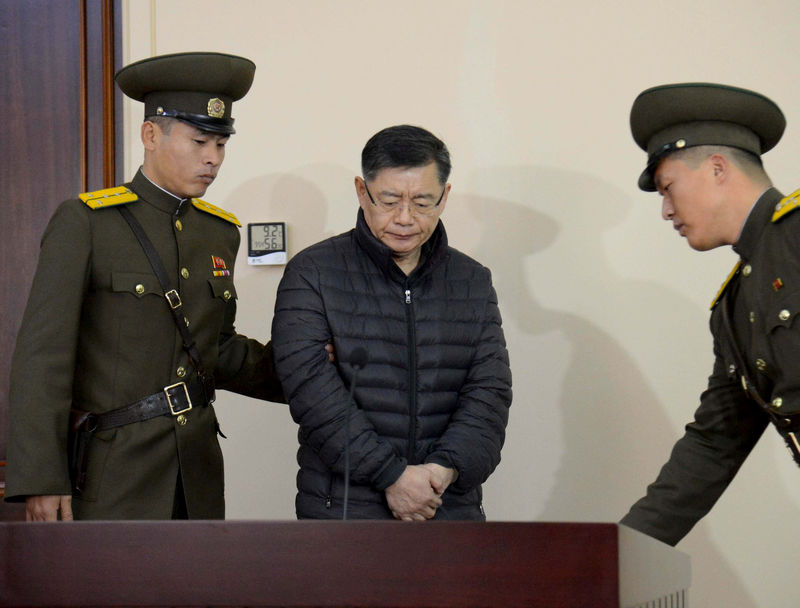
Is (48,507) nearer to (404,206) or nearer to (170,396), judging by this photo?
(170,396)

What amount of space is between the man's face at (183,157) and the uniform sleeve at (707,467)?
1.26m

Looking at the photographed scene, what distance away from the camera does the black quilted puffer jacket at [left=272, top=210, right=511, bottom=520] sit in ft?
7.16

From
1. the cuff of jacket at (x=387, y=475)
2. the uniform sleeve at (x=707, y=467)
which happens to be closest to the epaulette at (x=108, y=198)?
the cuff of jacket at (x=387, y=475)

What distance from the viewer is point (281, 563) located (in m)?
1.22

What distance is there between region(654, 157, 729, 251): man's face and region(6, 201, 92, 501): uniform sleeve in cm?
129

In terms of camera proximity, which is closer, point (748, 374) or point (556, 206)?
point (748, 374)

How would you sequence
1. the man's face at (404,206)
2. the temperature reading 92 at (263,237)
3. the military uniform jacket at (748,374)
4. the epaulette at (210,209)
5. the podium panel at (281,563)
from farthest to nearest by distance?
the temperature reading 92 at (263,237), the epaulette at (210,209), the man's face at (404,206), the military uniform jacket at (748,374), the podium panel at (281,563)

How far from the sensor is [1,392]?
3232mm

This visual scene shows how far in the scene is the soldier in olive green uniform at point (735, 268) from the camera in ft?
6.49

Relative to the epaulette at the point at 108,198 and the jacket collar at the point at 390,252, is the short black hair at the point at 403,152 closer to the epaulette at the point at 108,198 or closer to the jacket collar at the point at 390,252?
the jacket collar at the point at 390,252

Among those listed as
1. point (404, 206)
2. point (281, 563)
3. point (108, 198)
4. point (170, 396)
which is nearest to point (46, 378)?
point (170, 396)

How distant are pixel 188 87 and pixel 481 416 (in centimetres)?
103

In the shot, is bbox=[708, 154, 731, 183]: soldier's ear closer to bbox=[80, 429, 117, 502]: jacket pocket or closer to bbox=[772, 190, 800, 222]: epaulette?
bbox=[772, 190, 800, 222]: epaulette

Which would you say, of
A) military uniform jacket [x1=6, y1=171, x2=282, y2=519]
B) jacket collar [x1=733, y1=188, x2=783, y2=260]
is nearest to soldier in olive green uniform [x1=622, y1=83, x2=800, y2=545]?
jacket collar [x1=733, y1=188, x2=783, y2=260]
